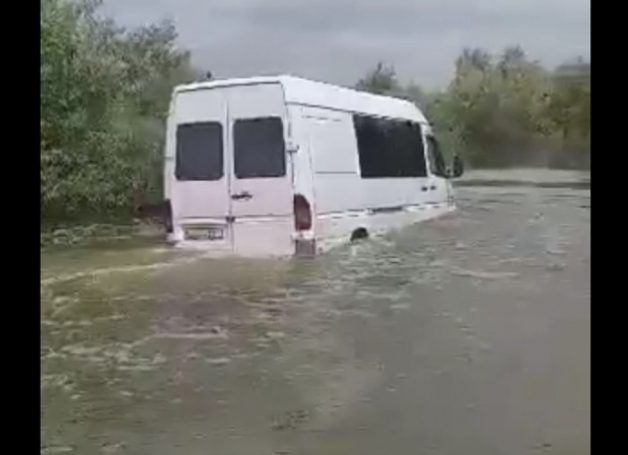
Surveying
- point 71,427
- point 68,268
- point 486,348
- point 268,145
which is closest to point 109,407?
point 71,427

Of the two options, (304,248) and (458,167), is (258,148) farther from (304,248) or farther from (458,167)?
(458,167)

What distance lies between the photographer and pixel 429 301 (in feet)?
11.9

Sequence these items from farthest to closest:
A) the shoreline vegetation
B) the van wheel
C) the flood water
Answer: the van wheel < the shoreline vegetation < the flood water

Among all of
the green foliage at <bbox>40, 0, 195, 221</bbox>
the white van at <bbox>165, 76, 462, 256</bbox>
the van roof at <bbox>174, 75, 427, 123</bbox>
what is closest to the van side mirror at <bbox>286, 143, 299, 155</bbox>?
the white van at <bbox>165, 76, 462, 256</bbox>

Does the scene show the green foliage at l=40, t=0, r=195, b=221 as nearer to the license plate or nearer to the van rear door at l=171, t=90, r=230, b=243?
the van rear door at l=171, t=90, r=230, b=243

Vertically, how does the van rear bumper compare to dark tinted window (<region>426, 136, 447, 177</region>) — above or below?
below

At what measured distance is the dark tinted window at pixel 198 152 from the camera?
3729 millimetres

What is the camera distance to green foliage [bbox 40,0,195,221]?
366 cm

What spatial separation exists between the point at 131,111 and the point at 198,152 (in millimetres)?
285

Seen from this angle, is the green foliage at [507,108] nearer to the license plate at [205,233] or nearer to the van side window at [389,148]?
the van side window at [389,148]

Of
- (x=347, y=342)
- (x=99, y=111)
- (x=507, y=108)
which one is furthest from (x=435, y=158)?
(x=99, y=111)

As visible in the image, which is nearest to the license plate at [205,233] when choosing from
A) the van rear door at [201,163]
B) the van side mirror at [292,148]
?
the van rear door at [201,163]
